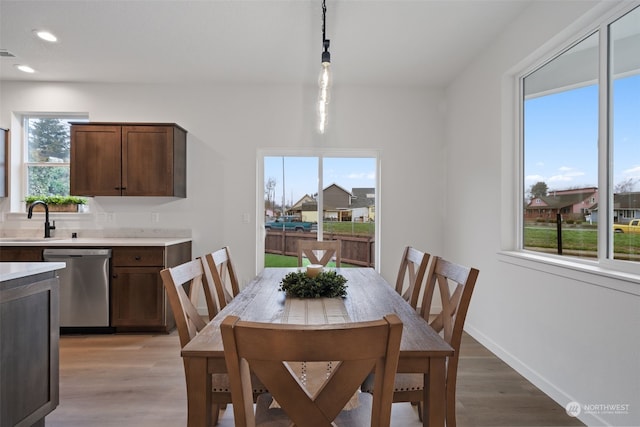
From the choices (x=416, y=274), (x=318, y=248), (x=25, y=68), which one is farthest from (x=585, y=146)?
(x=25, y=68)

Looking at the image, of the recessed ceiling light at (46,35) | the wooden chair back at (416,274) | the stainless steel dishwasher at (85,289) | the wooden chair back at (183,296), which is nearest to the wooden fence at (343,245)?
the stainless steel dishwasher at (85,289)

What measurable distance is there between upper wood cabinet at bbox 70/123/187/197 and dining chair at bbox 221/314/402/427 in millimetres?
3249

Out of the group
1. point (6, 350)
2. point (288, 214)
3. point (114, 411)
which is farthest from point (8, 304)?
point (288, 214)

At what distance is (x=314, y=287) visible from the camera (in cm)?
192

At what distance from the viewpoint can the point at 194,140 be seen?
13.5 ft

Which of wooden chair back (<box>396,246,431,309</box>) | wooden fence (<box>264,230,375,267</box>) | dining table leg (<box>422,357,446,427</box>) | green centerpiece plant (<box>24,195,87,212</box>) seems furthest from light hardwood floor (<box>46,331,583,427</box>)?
green centerpiece plant (<box>24,195,87,212</box>)

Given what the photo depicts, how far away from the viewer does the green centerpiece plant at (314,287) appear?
1.90m

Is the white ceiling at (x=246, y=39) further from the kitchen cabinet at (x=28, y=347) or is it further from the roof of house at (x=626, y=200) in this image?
the kitchen cabinet at (x=28, y=347)

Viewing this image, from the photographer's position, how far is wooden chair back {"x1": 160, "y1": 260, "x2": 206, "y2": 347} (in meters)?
1.40

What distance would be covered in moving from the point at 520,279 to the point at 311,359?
95.5 inches

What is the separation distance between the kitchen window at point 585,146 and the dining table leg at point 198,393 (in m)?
2.14

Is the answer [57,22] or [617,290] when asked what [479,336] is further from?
[57,22]

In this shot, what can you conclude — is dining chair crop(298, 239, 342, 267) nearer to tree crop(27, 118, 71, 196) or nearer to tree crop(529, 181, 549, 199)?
tree crop(529, 181, 549, 199)

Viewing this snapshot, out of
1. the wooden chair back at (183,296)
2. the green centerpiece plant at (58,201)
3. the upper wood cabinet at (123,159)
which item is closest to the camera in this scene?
the wooden chair back at (183,296)
